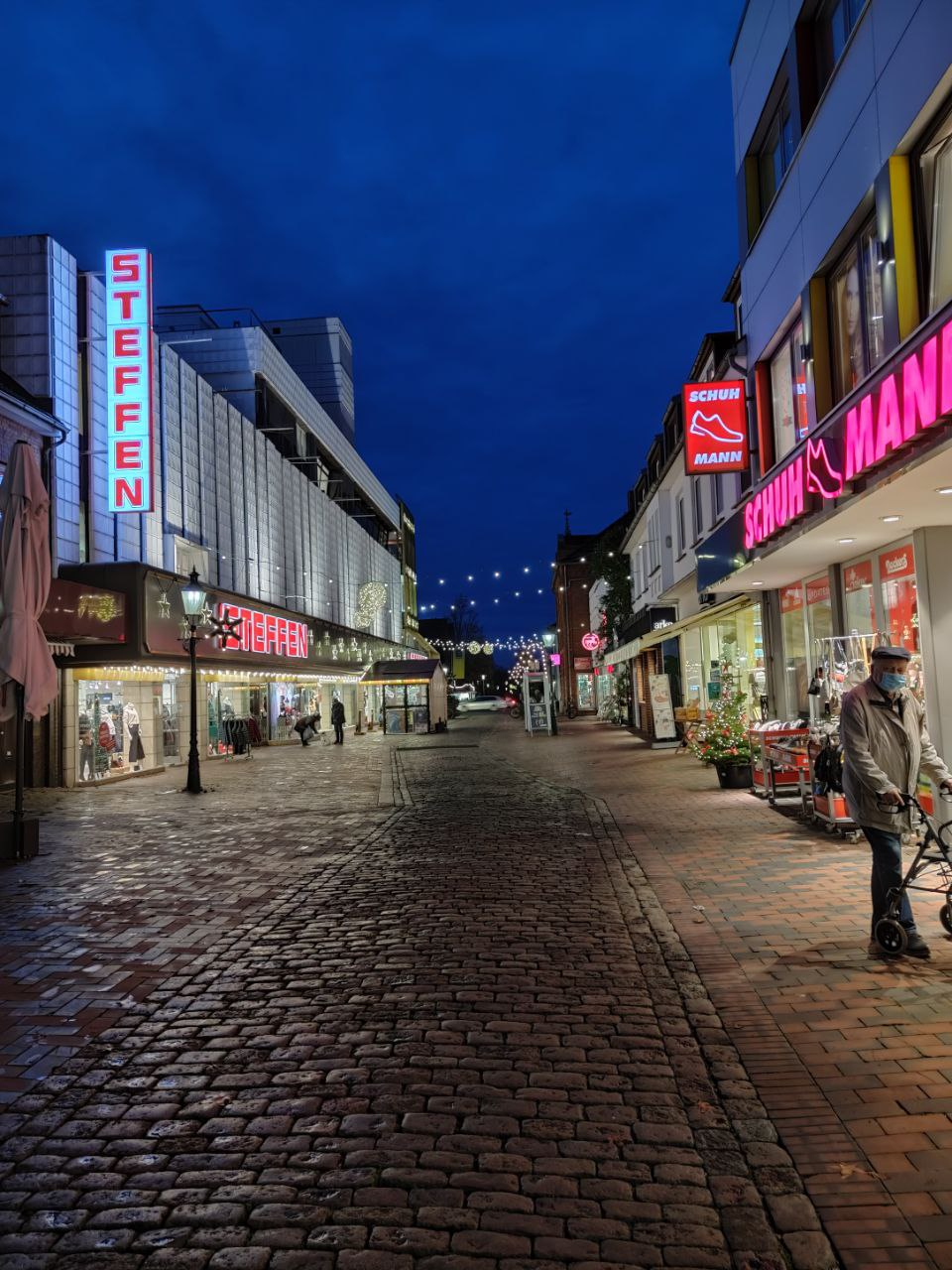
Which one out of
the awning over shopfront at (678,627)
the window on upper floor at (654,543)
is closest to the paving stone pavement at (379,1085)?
the awning over shopfront at (678,627)

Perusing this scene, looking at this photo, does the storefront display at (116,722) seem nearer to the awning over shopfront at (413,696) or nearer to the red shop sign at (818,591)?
the red shop sign at (818,591)

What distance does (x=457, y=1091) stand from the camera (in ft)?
12.8

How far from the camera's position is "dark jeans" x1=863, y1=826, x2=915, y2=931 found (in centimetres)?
535

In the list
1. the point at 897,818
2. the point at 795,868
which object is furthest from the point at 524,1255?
the point at 795,868

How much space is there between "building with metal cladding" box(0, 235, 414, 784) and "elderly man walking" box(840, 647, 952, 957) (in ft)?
48.8

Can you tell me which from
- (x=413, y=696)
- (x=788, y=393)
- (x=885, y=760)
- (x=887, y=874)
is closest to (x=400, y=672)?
(x=413, y=696)

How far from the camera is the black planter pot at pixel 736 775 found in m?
13.4

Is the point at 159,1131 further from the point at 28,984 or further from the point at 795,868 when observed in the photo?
the point at 795,868

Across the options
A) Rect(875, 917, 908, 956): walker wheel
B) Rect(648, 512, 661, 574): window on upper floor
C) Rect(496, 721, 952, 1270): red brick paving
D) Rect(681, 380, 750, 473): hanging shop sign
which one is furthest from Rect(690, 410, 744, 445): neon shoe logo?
Rect(648, 512, 661, 574): window on upper floor

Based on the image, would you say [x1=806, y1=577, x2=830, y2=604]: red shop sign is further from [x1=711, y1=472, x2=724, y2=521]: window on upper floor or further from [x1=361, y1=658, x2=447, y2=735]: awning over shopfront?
[x1=361, y1=658, x2=447, y2=735]: awning over shopfront

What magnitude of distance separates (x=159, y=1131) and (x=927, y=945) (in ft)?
14.3

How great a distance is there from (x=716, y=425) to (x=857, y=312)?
184 inches

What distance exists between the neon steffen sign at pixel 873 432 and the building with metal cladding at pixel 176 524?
13.0 meters

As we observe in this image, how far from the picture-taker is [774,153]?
14.1 metres
